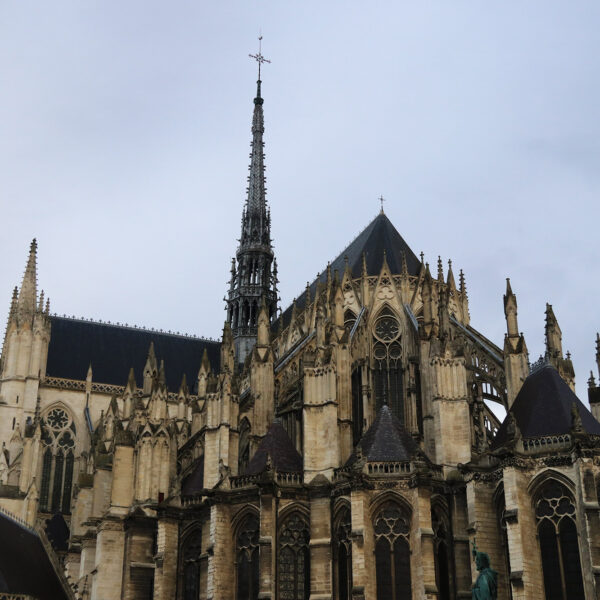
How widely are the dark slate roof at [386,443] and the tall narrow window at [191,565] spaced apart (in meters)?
6.40

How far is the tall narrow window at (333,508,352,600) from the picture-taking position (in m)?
27.4

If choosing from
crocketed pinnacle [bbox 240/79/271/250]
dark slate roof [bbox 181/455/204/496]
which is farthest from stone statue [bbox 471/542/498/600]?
crocketed pinnacle [bbox 240/79/271/250]

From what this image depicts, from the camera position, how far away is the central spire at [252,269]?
51.6m

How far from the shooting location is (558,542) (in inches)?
1000

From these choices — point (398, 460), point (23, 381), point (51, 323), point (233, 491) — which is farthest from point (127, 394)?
point (398, 460)

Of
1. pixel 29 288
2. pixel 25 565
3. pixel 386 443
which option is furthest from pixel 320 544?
pixel 29 288

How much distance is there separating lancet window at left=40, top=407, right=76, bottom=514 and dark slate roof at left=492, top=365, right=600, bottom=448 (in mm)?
24771

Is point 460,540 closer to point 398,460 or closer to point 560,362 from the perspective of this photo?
point 398,460

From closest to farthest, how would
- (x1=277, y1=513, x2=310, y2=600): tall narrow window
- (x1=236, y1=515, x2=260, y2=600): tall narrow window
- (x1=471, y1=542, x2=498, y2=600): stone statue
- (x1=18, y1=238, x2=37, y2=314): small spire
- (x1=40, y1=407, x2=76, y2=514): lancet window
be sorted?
(x1=471, y1=542, x2=498, y2=600): stone statue
(x1=277, y1=513, x2=310, y2=600): tall narrow window
(x1=236, y1=515, x2=260, y2=600): tall narrow window
(x1=40, y1=407, x2=76, y2=514): lancet window
(x1=18, y1=238, x2=37, y2=314): small spire

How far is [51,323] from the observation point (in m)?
50.9

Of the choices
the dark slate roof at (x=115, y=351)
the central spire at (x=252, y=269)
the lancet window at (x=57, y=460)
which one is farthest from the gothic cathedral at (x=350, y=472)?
the central spire at (x=252, y=269)

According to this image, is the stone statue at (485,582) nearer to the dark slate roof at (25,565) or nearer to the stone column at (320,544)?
the stone column at (320,544)

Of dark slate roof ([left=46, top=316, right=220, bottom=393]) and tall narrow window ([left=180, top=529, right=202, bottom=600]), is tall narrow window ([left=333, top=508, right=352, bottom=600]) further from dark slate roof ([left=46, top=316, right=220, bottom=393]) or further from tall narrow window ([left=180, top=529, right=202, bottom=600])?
dark slate roof ([left=46, top=316, right=220, bottom=393])

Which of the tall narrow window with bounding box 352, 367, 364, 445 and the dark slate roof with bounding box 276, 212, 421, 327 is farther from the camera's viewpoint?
the dark slate roof with bounding box 276, 212, 421, 327
